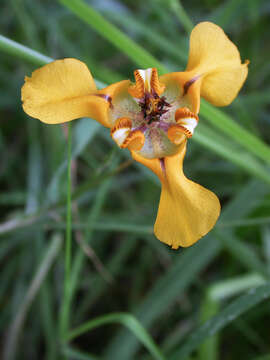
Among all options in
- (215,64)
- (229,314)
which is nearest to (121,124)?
(215,64)

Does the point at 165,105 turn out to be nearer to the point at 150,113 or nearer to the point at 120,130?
the point at 150,113

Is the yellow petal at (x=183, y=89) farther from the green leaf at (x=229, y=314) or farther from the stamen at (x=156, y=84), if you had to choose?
the green leaf at (x=229, y=314)

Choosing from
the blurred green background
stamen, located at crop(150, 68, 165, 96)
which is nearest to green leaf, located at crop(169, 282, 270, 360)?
the blurred green background

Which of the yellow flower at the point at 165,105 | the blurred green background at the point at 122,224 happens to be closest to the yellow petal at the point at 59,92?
the yellow flower at the point at 165,105

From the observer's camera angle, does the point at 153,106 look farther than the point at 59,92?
Yes

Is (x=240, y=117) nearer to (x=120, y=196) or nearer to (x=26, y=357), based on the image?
(x=120, y=196)

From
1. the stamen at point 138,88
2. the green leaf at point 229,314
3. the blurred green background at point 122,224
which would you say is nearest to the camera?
the stamen at point 138,88

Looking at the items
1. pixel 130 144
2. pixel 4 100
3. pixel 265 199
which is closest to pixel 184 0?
pixel 4 100
